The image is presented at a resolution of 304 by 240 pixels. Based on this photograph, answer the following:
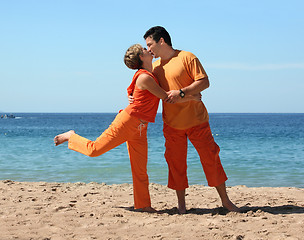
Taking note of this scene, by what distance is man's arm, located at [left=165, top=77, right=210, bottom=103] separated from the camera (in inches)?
165

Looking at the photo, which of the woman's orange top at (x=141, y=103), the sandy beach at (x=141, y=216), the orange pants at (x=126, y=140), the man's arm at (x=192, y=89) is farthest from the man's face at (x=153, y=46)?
the sandy beach at (x=141, y=216)

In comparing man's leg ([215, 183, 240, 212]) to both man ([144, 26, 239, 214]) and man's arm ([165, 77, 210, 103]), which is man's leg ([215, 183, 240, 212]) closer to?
man ([144, 26, 239, 214])

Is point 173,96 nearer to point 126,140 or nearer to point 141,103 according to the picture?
point 141,103

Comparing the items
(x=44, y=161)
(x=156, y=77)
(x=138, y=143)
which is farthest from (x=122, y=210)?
(x=44, y=161)

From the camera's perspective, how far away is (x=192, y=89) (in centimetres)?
424

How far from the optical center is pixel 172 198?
582 cm

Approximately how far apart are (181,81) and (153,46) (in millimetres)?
532

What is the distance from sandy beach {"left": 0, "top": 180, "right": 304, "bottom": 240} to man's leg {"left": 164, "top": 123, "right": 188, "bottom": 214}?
33cm

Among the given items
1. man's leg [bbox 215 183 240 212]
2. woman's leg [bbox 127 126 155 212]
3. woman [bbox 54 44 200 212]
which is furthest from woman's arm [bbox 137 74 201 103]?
man's leg [bbox 215 183 240 212]

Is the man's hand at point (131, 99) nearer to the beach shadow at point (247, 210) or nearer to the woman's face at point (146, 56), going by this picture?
the woman's face at point (146, 56)

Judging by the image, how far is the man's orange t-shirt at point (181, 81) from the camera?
4.33 m

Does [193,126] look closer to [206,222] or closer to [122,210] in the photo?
[206,222]

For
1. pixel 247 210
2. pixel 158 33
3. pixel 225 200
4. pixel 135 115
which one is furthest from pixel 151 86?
pixel 247 210

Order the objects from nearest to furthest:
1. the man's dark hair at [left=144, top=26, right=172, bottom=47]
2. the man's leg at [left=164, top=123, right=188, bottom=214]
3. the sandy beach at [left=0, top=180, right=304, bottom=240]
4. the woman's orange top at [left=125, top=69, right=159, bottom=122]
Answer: the sandy beach at [left=0, top=180, right=304, bottom=240] < the woman's orange top at [left=125, top=69, right=159, bottom=122] < the man's dark hair at [left=144, top=26, right=172, bottom=47] < the man's leg at [left=164, top=123, right=188, bottom=214]
